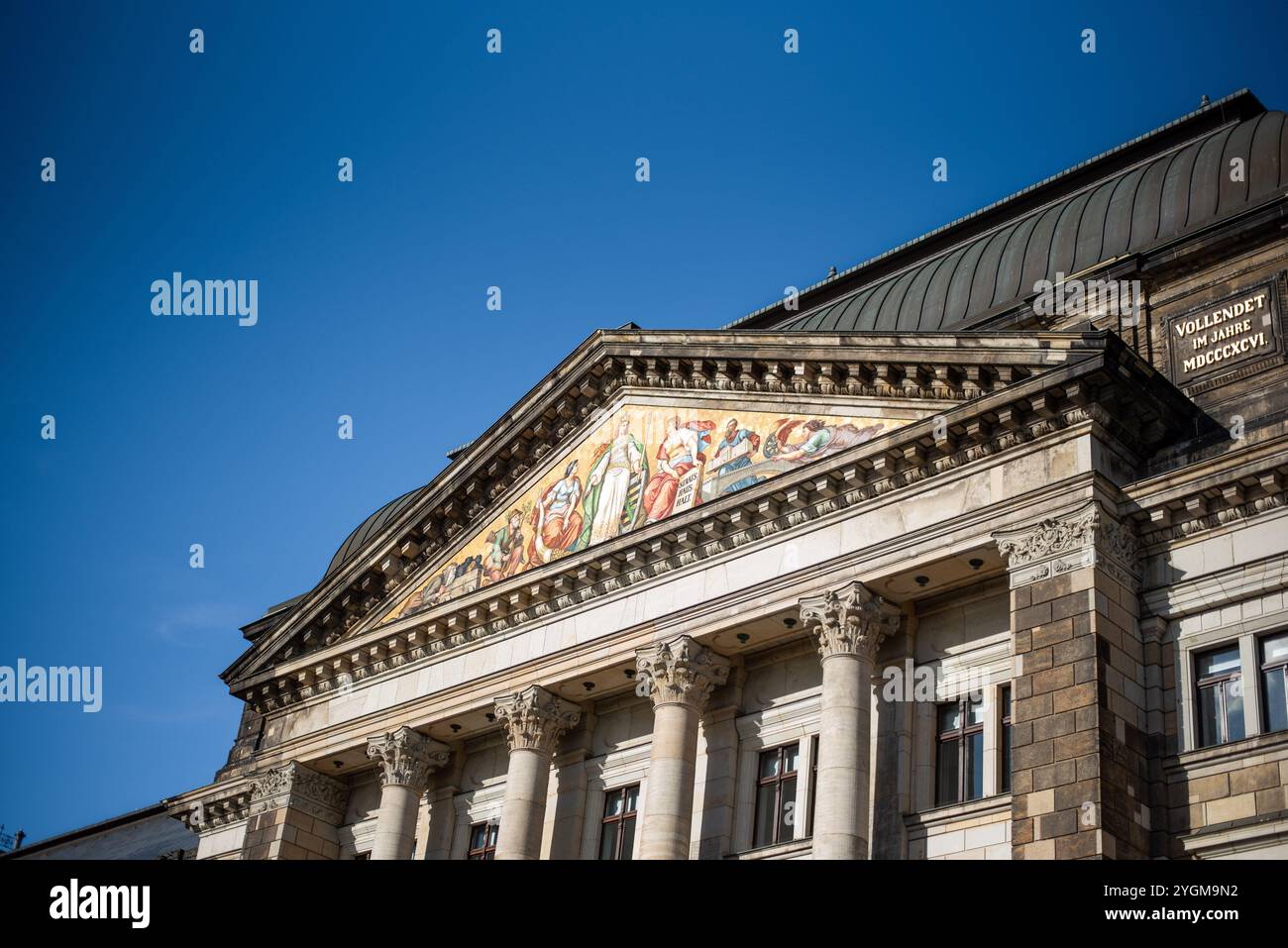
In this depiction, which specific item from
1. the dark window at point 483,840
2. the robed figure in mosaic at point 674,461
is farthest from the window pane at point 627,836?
the robed figure in mosaic at point 674,461

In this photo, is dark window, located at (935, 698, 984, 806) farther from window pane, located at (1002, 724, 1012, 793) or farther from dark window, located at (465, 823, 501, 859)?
dark window, located at (465, 823, 501, 859)

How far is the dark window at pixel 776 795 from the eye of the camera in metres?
30.2

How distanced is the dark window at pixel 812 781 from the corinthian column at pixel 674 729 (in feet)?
7.35

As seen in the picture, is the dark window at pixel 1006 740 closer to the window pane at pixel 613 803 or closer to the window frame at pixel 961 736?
the window frame at pixel 961 736

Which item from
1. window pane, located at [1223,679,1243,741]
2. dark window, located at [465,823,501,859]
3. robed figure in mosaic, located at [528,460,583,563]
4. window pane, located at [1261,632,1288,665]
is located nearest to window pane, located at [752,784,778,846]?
dark window, located at [465,823,501,859]

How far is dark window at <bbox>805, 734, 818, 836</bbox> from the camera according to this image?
29.5 metres

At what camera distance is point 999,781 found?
88.0ft

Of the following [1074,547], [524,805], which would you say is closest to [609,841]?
[524,805]

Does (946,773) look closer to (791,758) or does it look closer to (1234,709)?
(791,758)

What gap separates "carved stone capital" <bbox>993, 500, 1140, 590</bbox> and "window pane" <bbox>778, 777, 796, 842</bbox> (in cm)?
635
